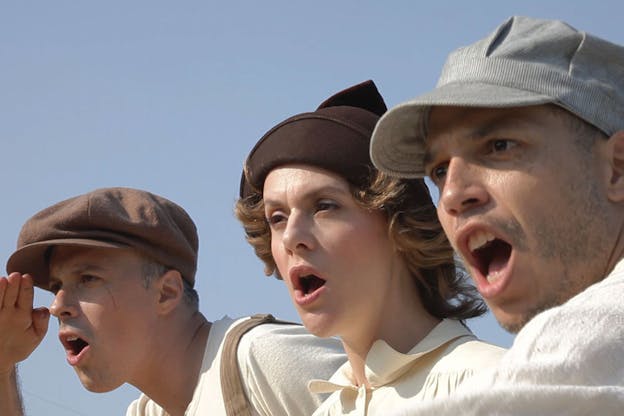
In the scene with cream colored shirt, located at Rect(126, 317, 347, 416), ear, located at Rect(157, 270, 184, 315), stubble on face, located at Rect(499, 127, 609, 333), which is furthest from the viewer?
ear, located at Rect(157, 270, 184, 315)

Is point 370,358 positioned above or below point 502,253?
below

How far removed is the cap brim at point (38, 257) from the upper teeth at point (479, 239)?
2785 millimetres

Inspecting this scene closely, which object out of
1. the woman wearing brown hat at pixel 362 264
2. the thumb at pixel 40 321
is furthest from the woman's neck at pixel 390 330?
the thumb at pixel 40 321

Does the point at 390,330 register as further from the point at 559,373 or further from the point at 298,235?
the point at 559,373

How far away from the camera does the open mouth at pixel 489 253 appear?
8.28ft

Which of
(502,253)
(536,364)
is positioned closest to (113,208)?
(502,253)

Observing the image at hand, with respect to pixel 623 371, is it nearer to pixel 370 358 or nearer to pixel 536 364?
pixel 536 364

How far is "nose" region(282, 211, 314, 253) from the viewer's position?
380 cm

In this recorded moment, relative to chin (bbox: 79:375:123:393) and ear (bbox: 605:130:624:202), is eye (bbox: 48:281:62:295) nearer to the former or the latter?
chin (bbox: 79:375:123:393)

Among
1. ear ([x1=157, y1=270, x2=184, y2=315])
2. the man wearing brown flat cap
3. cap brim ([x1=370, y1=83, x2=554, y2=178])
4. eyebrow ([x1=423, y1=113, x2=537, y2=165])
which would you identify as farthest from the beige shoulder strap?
eyebrow ([x1=423, y1=113, x2=537, y2=165])

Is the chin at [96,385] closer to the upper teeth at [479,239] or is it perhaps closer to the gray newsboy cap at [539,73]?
the gray newsboy cap at [539,73]

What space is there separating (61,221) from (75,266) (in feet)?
0.72

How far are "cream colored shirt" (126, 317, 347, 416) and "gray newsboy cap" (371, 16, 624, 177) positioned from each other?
207cm

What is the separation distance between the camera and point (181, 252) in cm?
A: 534
